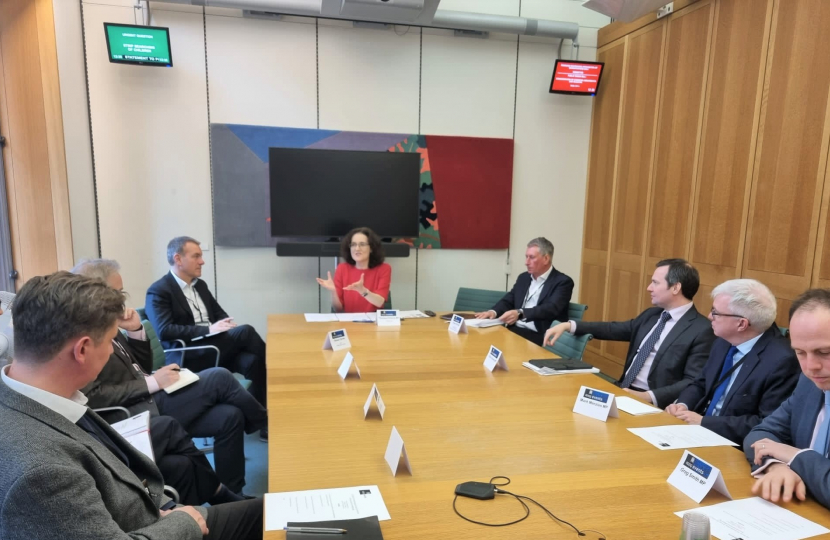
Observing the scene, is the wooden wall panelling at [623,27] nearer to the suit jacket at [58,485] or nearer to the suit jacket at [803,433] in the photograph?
the suit jacket at [803,433]

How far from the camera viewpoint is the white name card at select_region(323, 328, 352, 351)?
2.91 m

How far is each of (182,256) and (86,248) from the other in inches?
68.3

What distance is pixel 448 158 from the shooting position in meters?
5.46

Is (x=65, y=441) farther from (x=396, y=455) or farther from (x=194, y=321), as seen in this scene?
(x=194, y=321)

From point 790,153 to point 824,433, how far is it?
8.86ft

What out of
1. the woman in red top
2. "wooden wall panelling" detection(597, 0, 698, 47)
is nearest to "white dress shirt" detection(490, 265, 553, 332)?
the woman in red top

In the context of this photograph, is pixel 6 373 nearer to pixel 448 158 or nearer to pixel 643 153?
pixel 448 158

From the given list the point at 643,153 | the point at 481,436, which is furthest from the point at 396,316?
the point at 643,153

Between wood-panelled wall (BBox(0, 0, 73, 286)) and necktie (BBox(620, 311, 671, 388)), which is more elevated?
wood-panelled wall (BBox(0, 0, 73, 286))

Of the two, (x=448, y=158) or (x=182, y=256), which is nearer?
(x=182, y=256)

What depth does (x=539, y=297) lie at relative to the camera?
166 inches

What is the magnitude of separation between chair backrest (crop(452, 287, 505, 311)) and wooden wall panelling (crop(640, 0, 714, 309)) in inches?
58.1

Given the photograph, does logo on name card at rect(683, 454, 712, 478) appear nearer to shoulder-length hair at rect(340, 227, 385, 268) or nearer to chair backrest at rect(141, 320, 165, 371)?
chair backrest at rect(141, 320, 165, 371)

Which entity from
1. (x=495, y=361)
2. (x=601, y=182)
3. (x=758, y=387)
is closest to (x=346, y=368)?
(x=495, y=361)
